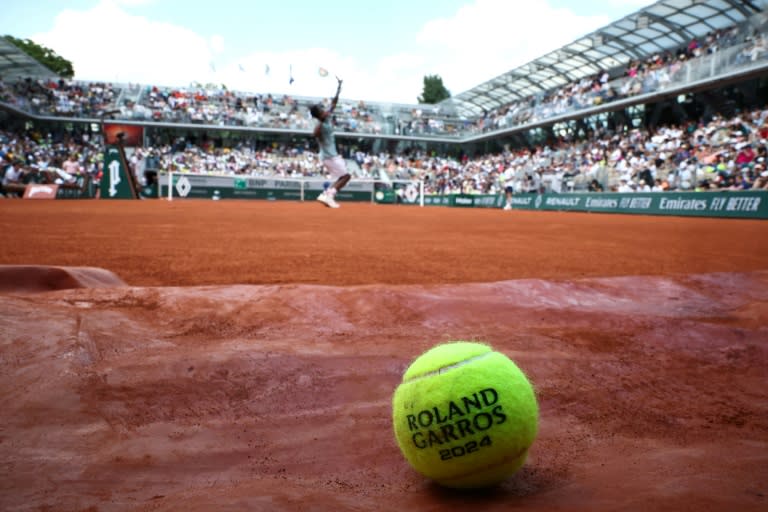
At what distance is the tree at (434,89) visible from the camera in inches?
3265

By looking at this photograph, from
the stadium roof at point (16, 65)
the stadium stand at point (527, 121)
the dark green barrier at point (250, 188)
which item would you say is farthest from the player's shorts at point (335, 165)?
the stadium roof at point (16, 65)

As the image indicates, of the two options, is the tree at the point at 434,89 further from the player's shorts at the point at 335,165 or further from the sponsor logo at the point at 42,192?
the player's shorts at the point at 335,165

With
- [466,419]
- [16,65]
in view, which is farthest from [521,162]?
[466,419]

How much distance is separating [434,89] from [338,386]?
280ft

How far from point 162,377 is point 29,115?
43476 millimetres

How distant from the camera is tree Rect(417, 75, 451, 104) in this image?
82.9m

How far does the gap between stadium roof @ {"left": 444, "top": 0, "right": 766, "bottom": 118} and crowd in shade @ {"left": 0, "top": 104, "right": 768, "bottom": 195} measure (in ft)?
15.3

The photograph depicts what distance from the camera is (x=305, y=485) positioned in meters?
1.54

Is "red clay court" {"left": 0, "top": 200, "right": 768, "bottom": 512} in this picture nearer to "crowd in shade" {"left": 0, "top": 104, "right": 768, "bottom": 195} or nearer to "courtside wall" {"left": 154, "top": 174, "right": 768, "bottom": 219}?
"courtside wall" {"left": 154, "top": 174, "right": 768, "bottom": 219}

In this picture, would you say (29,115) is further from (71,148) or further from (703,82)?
(703,82)

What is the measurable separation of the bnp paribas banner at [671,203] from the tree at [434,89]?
59.8 metres

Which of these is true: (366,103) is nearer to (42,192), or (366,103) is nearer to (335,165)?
(42,192)

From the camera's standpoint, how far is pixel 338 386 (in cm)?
224

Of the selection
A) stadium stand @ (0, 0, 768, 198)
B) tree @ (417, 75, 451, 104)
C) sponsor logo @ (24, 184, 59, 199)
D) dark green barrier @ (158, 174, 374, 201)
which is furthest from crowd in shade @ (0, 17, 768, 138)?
tree @ (417, 75, 451, 104)
